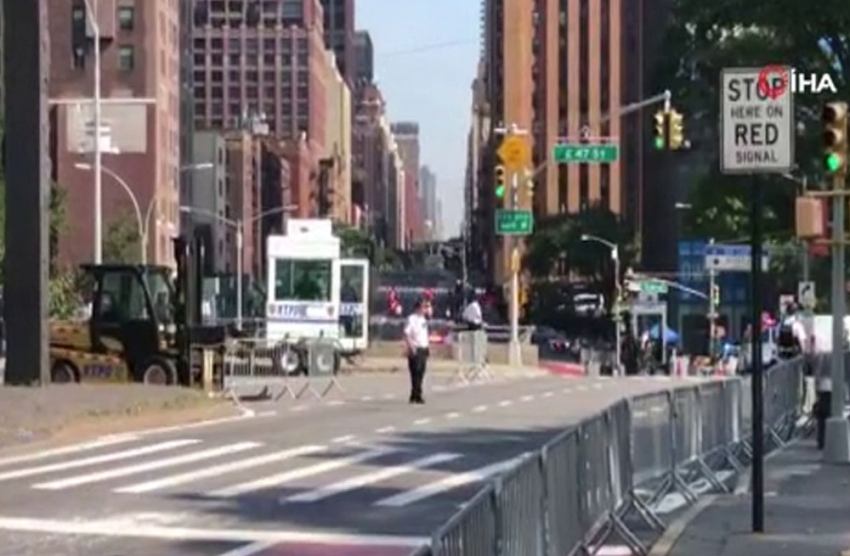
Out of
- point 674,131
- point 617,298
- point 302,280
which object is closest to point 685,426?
point 674,131

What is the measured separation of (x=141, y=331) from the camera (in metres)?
38.9

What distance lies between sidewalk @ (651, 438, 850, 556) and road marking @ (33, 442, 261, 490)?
6279 millimetres

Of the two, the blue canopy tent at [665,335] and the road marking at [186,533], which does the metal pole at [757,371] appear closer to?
the road marking at [186,533]

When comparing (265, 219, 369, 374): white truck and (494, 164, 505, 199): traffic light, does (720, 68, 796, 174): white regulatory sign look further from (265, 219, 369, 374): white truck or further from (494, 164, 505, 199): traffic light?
(265, 219, 369, 374): white truck

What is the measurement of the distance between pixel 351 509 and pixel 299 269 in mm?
39508

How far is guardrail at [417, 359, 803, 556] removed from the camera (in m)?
9.66

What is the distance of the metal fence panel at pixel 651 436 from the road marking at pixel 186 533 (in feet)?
7.57

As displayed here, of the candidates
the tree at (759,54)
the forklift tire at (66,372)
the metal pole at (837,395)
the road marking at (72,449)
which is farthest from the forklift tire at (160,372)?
the metal pole at (837,395)

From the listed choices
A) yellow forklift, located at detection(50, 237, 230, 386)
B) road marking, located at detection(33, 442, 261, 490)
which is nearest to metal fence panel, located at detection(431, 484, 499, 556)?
road marking, located at detection(33, 442, 261, 490)

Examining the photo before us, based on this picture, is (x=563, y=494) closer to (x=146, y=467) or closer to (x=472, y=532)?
(x=472, y=532)

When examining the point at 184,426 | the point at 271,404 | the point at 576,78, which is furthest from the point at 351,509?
the point at 576,78

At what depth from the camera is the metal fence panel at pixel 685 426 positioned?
1941cm

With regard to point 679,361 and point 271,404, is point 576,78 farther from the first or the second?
point 271,404

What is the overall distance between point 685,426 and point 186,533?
19.1ft
